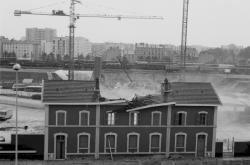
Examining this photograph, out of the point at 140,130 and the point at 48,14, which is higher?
the point at 48,14

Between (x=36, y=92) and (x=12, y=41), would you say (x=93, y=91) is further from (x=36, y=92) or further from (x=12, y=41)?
(x=12, y=41)

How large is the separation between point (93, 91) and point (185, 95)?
4880 mm

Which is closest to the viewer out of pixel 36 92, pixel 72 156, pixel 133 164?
pixel 133 164

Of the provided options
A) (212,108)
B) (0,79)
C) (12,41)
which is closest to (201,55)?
(12,41)

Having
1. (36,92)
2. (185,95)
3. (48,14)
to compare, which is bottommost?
(36,92)

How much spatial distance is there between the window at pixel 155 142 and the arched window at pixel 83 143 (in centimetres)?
319

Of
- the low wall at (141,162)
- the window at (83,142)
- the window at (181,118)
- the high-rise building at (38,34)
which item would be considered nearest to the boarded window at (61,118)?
the window at (83,142)

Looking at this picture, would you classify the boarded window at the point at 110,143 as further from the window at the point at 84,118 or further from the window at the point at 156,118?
Answer: the window at the point at 156,118

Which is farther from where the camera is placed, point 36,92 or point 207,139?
point 36,92

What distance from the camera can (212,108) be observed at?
20.3 m

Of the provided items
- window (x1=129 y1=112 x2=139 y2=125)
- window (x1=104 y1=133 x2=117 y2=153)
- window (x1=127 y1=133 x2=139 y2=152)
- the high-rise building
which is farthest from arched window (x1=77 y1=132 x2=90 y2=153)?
the high-rise building

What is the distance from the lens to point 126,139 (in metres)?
19.4

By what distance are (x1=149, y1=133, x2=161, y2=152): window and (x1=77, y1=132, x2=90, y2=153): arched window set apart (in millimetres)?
3195

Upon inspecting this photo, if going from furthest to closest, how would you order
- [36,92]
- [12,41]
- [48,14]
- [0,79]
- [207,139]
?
[12,41]
[48,14]
[0,79]
[36,92]
[207,139]
